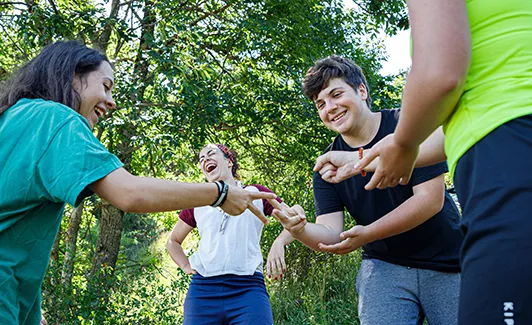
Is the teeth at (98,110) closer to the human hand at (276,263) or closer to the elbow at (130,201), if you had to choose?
the elbow at (130,201)

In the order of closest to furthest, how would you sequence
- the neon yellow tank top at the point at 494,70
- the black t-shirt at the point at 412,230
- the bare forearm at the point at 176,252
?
the neon yellow tank top at the point at 494,70 < the black t-shirt at the point at 412,230 < the bare forearm at the point at 176,252

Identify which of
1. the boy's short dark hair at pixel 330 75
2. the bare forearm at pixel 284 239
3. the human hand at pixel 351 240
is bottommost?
the bare forearm at pixel 284 239

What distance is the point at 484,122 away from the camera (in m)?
1.22

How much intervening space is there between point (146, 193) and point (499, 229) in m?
1.12

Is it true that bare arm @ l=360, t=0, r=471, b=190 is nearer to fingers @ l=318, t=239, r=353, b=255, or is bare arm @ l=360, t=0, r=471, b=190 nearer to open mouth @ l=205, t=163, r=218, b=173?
fingers @ l=318, t=239, r=353, b=255

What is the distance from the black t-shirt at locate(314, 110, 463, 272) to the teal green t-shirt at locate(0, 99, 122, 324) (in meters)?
1.49

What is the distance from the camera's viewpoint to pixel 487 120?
1221 millimetres

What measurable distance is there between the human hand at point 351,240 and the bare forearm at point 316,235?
0.11 metres

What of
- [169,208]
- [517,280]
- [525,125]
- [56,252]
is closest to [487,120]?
[525,125]

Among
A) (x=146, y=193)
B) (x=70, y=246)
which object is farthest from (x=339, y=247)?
(x=70, y=246)

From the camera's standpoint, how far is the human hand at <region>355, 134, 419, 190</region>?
1504 millimetres

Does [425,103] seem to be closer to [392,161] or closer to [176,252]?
[392,161]

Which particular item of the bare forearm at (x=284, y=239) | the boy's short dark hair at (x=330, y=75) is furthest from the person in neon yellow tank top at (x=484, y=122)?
the bare forearm at (x=284, y=239)

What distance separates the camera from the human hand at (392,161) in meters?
1.50
